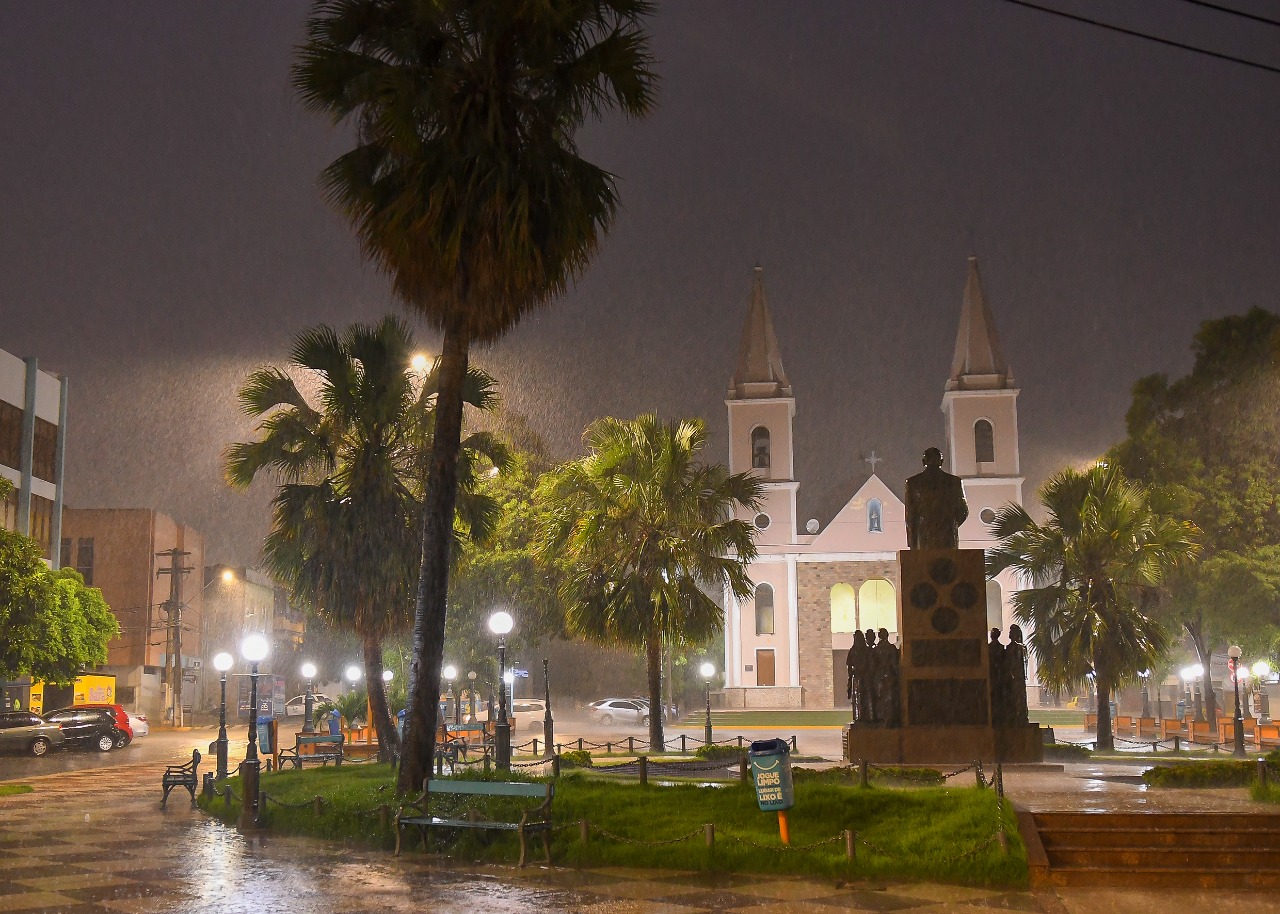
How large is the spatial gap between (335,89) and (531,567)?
25078mm

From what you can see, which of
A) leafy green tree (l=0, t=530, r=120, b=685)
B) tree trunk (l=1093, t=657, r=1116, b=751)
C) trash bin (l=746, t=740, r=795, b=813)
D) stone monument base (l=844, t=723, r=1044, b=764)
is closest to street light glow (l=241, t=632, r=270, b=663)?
trash bin (l=746, t=740, r=795, b=813)

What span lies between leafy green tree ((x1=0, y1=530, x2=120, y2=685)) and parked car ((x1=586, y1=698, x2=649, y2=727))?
18575mm

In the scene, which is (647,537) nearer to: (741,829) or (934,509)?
(934,509)

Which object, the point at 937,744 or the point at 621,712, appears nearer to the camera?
the point at 937,744

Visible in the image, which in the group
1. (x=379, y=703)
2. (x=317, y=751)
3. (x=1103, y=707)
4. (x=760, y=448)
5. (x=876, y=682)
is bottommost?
(x=317, y=751)

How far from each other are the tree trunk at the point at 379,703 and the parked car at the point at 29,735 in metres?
17.7

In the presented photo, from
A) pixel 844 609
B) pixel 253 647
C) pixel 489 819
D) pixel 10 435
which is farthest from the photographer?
pixel 844 609

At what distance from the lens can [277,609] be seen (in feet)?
312

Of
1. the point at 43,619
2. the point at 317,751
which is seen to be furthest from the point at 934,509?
the point at 43,619

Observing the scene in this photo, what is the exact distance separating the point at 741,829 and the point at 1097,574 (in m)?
17.8

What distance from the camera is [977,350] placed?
65.7 metres

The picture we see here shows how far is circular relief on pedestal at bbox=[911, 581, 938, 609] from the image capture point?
21.1m

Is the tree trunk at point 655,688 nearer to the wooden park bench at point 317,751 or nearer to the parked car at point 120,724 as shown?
the wooden park bench at point 317,751

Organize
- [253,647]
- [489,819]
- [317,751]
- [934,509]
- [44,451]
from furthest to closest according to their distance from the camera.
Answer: [44,451]
[317,751]
[934,509]
[253,647]
[489,819]
